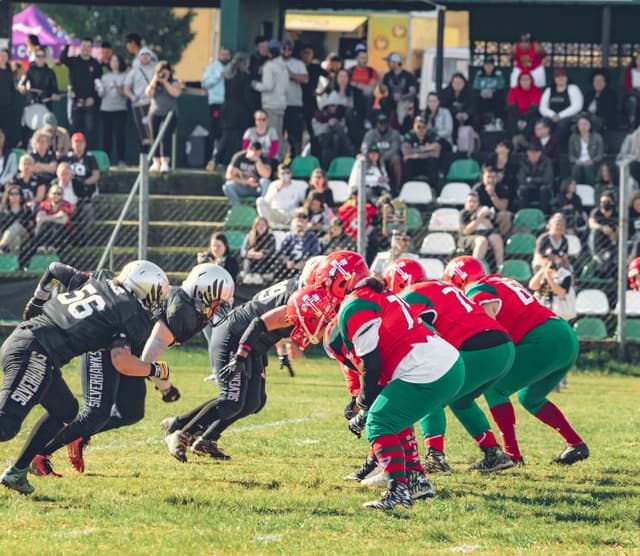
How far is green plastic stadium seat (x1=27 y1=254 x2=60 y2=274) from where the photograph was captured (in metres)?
17.9

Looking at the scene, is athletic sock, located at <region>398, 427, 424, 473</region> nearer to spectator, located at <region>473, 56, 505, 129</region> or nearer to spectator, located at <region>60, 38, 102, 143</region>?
spectator, located at <region>473, 56, 505, 129</region>

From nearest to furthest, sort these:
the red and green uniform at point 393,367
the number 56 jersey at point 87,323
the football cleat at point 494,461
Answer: the red and green uniform at point 393,367
the number 56 jersey at point 87,323
the football cleat at point 494,461

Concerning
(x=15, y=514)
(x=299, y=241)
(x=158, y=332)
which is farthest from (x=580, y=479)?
(x=299, y=241)

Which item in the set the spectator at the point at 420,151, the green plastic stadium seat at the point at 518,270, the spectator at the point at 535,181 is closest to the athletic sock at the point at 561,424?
the green plastic stadium seat at the point at 518,270

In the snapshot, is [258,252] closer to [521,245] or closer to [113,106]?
[521,245]

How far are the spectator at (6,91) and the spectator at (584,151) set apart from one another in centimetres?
795

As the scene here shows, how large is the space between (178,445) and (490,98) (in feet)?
40.3

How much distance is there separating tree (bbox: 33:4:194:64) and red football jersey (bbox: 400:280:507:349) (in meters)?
26.8

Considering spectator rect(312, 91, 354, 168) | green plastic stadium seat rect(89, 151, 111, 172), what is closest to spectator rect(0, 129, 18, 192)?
green plastic stadium seat rect(89, 151, 111, 172)

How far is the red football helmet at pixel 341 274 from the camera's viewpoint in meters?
8.66

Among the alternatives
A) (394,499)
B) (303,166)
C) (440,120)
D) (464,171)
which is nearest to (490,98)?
(440,120)

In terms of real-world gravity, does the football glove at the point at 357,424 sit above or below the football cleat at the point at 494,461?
above

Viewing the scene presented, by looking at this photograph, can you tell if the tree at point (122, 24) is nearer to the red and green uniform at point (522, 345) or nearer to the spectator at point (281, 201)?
the spectator at point (281, 201)

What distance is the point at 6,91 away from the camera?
68.6 ft
